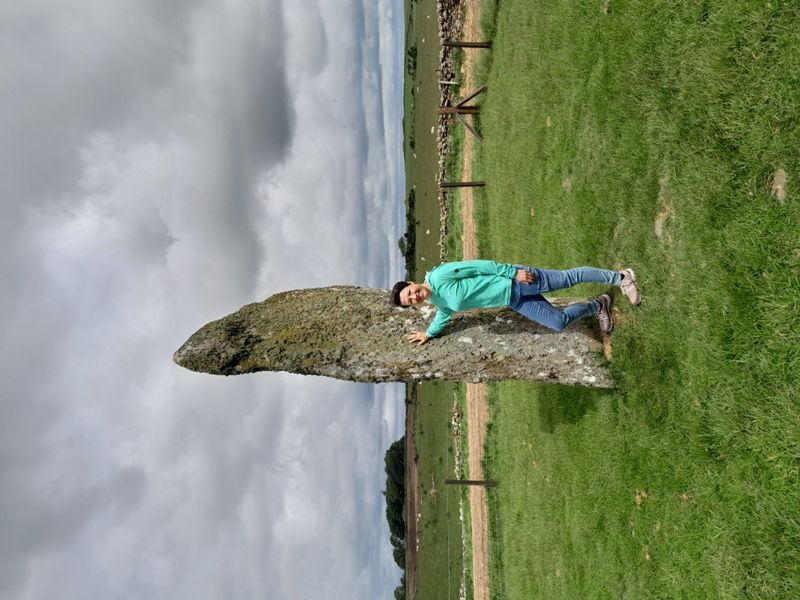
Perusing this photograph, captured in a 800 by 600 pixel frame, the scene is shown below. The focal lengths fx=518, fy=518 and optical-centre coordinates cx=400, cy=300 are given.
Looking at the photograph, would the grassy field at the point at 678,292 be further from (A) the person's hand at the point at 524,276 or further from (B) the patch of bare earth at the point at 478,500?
(B) the patch of bare earth at the point at 478,500

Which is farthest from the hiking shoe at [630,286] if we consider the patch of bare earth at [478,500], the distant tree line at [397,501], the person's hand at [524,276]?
the distant tree line at [397,501]

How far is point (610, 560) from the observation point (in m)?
8.81

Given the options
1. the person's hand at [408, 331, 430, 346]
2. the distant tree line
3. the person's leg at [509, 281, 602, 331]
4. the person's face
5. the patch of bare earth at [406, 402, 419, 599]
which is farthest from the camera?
the distant tree line

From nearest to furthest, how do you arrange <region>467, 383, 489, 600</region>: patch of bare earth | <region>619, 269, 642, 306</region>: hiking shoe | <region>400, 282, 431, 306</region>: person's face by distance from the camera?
<region>400, 282, 431, 306</region>: person's face < <region>619, 269, 642, 306</region>: hiking shoe < <region>467, 383, 489, 600</region>: patch of bare earth

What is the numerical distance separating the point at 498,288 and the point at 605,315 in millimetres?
2006

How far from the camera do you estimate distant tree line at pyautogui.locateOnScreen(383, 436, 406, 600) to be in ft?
237

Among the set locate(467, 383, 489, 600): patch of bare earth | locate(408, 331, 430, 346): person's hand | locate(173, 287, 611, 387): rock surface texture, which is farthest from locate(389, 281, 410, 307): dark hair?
locate(467, 383, 489, 600): patch of bare earth

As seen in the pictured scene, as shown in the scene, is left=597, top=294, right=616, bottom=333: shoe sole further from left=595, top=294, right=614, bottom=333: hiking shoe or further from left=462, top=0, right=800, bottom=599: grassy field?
left=462, top=0, right=800, bottom=599: grassy field

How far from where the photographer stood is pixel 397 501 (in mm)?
75000

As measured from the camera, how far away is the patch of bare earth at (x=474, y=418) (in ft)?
53.4

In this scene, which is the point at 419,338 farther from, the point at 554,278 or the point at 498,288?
the point at 554,278

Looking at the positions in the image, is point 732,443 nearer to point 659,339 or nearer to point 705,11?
point 659,339

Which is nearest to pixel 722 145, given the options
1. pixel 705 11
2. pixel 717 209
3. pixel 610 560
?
pixel 717 209

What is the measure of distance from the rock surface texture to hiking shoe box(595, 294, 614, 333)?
0.17 m
